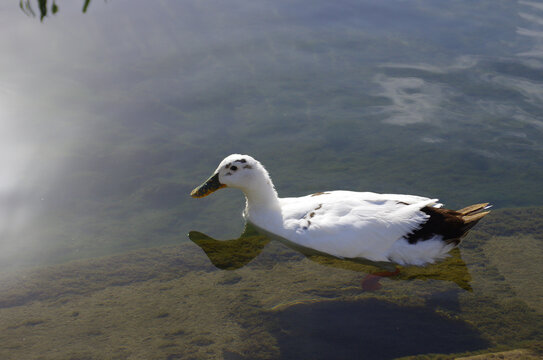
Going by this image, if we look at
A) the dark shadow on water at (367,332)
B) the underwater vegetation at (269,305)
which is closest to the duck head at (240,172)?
the underwater vegetation at (269,305)

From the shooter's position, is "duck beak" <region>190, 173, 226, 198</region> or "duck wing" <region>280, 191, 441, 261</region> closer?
"duck wing" <region>280, 191, 441, 261</region>

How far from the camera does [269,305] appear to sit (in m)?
5.33

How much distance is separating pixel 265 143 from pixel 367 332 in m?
3.91

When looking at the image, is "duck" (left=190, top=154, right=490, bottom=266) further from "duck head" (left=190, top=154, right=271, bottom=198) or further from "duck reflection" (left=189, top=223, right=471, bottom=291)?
"duck head" (left=190, top=154, right=271, bottom=198)

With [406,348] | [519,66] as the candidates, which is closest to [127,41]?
[519,66]

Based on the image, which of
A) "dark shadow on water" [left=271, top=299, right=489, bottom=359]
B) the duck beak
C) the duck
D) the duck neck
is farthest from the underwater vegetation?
the duck beak

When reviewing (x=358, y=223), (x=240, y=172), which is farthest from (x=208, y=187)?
(x=358, y=223)

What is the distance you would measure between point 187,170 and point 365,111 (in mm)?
3008

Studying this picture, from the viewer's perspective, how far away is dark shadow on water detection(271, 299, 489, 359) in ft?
15.5

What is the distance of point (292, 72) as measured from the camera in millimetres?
9766

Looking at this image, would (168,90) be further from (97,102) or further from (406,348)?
(406,348)

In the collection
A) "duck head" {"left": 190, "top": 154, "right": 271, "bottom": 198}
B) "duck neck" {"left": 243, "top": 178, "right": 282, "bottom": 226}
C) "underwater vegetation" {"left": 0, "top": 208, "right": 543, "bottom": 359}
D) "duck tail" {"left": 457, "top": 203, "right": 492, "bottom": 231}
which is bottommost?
"underwater vegetation" {"left": 0, "top": 208, "right": 543, "bottom": 359}

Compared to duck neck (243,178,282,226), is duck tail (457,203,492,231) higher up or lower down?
higher up

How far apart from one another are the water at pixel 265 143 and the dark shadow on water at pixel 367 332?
2cm
